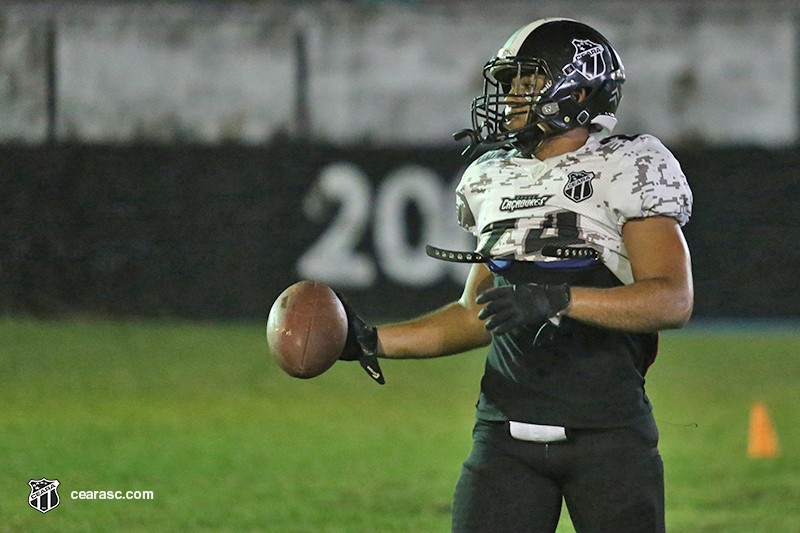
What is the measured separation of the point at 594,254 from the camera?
10.2 feet

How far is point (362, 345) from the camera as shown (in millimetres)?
3271

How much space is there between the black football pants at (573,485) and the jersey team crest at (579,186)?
545mm

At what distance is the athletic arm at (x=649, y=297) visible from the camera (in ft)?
9.45

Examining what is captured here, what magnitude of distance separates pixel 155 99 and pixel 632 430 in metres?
15.6

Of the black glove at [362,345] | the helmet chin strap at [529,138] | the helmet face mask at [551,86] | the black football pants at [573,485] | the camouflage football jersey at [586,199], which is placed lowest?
the black football pants at [573,485]

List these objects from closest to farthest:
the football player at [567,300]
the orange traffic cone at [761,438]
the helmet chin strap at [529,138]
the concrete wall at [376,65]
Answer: the football player at [567,300] → the helmet chin strap at [529,138] → the orange traffic cone at [761,438] → the concrete wall at [376,65]

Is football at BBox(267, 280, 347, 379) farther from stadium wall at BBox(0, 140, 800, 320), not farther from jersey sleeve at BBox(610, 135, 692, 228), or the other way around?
stadium wall at BBox(0, 140, 800, 320)

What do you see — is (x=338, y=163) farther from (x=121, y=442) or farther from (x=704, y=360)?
(x=121, y=442)

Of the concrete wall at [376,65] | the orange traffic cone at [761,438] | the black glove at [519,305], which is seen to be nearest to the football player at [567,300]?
the black glove at [519,305]

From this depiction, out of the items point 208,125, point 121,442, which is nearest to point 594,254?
point 121,442

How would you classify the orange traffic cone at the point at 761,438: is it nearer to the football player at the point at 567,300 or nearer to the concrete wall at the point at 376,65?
the football player at the point at 567,300

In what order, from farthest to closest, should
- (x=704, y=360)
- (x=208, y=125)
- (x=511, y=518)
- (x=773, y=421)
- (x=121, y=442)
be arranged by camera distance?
(x=208, y=125), (x=704, y=360), (x=773, y=421), (x=121, y=442), (x=511, y=518)

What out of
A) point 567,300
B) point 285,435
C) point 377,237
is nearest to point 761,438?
point 285,435

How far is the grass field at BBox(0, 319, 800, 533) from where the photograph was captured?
592 cm
